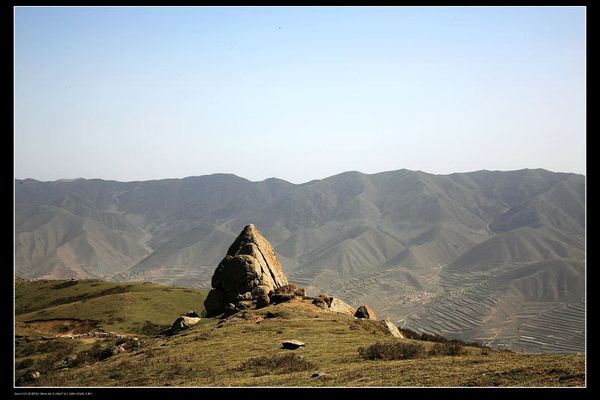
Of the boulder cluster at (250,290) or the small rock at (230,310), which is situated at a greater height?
the boulder cluster at (250,290)

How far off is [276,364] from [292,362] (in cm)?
83

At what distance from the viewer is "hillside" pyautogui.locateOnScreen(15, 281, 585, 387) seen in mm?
21672

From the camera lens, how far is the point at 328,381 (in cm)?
2244

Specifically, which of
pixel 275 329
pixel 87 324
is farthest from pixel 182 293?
pixel 275 329

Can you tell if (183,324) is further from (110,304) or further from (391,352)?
(110,304)

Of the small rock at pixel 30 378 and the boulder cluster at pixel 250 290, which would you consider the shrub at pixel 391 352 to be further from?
the small rock at pixel 30 378

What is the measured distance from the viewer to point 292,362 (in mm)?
26984

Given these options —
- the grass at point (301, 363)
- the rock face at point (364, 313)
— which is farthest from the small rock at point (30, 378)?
the rock face at point (364, 313)

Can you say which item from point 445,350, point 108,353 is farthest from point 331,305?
point 445,350

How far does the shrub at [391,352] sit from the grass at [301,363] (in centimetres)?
48

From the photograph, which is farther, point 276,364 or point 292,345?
point 292,345

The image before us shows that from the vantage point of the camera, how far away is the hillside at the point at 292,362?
853 inches
